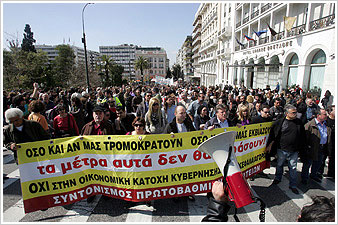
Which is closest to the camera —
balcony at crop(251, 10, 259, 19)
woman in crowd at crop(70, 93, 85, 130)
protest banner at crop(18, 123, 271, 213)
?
protest banner at crop(18, 123, 271, 213)

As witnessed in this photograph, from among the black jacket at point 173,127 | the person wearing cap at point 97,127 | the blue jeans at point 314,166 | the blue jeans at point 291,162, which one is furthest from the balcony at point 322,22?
the person wearing cap at point 97,127

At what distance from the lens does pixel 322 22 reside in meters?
13.1

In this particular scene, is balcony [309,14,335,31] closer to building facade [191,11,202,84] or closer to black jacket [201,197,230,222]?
black jacket [201,197,230,222]

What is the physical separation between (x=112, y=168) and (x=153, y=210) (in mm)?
1089

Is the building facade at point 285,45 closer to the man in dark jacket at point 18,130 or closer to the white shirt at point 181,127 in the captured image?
the white shirt at point 181,127

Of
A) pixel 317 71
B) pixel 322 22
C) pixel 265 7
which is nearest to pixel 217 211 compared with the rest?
pixel 317 71

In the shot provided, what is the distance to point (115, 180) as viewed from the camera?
306cm

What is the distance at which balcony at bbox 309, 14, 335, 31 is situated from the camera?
40.5 feet

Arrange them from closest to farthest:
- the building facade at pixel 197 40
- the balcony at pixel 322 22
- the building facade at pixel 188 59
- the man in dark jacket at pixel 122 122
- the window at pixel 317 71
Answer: the man in dark jacket at pixel 122 122 → the balcony at pixel 322 22 → the window at pixel 317 71 → the building facade at pixel 197 40 → the building facade at pixel 188 59

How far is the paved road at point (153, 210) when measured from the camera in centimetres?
305

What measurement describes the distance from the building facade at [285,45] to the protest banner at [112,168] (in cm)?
1294

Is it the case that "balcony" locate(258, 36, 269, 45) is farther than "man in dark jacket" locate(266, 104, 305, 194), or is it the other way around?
"balcony" locate(258, 36, 269, 45)

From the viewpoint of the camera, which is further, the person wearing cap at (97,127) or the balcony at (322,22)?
the balcony at (322,22)

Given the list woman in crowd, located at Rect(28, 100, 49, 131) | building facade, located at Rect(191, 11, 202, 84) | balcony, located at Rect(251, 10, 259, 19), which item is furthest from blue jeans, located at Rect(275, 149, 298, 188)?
building facade, located at Rect(191, 11, 202, 84)
